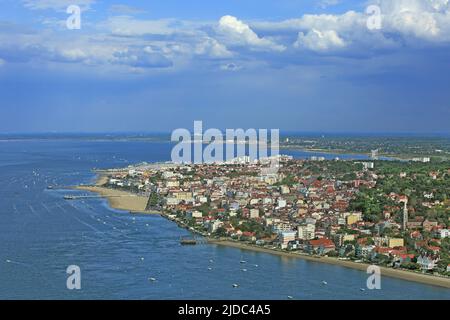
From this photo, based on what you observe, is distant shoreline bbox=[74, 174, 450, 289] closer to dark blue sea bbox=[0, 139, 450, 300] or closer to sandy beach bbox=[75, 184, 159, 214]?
sandy beach bbox=[75, 184, 159, 214]

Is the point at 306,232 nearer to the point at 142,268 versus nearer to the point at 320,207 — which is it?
the point at 320,207

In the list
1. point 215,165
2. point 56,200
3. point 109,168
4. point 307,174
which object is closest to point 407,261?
point 56,200

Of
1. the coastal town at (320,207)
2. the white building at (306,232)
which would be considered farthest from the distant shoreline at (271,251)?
the white building at (306,232)

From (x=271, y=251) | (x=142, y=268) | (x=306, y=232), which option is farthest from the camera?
(x=306, y=232)

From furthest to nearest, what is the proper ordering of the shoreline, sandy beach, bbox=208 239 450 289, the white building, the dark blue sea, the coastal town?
the shoreline → the white building → the coastal town → sandy beach, bbox=208 239 450 289 → the dark blue sea

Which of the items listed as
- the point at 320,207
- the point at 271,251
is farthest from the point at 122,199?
the point at 271,251

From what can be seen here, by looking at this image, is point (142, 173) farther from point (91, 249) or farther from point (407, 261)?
point (407, 261)

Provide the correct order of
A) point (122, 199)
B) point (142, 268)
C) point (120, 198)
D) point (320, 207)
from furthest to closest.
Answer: point (120, 198) → point (122, 199) → point (320, 207) → point (142, 268)

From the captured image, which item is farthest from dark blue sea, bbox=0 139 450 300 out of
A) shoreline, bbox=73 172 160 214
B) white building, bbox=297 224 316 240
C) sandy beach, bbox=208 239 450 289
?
shoreline, bbox=73 172 160 214

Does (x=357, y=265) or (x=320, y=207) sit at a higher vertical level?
(x=320, y=207)
